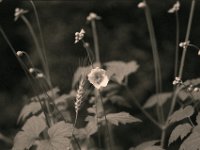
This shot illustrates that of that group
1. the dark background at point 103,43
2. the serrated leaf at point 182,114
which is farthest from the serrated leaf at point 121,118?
the dark background at point 103,43

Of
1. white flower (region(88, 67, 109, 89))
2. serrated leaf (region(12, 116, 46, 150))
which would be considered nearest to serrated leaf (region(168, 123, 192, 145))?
white flower (region(88, 67, 109, 89))

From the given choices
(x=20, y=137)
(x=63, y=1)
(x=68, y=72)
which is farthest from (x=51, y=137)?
(x=63, y=1)

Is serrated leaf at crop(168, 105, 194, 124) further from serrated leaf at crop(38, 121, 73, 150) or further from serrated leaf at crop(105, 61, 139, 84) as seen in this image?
serrated leaf at crop(105, 61, 139, 84)

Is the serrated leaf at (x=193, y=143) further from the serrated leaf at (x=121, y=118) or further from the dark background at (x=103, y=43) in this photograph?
the dark background at (x=103, y=43)

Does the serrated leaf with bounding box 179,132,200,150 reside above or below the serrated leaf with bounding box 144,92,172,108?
below

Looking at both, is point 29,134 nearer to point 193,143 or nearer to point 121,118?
point 121,118

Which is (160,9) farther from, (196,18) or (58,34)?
(58,34)
